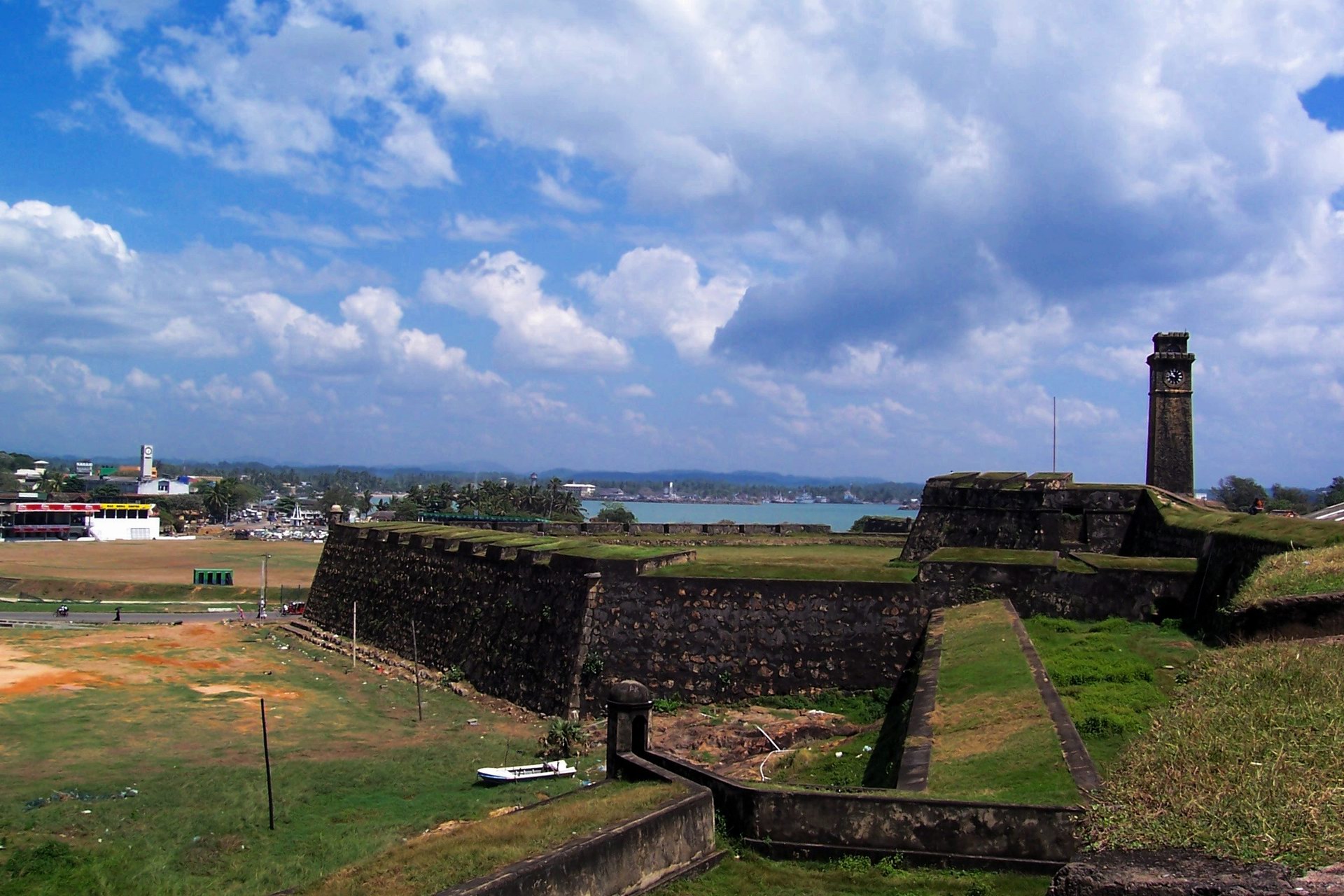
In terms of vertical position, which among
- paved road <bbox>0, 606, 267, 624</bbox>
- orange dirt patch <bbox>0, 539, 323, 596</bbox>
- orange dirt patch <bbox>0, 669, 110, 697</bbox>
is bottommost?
orange dirt patch <bbox>0, 539, 323, 596</bbox>

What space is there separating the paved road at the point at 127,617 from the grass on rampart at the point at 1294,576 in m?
32.9

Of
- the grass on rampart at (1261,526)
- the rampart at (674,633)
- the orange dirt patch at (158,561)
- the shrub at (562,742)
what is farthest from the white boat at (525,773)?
the orange dirt patch at (158,561)

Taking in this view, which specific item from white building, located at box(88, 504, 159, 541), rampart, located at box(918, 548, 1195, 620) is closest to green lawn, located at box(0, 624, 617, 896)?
rampart, located at box(918, 548, 1195, 620)

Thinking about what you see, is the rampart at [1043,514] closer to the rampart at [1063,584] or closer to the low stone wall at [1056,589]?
the rampart at [1063,584]

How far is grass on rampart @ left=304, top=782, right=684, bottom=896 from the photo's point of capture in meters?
5.69

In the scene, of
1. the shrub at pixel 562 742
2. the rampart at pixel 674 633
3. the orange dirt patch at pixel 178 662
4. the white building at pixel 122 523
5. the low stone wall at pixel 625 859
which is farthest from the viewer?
the white building at pixel 122 523

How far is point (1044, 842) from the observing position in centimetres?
610

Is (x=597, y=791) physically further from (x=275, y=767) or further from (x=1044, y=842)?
(x=275, y=767)

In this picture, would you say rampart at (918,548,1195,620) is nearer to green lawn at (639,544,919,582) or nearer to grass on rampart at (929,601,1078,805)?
green lawn at (639,544,919,582)

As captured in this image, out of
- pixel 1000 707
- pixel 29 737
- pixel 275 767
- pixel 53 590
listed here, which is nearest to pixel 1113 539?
pixel 1000 707

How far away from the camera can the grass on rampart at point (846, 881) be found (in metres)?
5.97

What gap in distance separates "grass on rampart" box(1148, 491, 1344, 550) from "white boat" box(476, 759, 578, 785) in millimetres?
10115

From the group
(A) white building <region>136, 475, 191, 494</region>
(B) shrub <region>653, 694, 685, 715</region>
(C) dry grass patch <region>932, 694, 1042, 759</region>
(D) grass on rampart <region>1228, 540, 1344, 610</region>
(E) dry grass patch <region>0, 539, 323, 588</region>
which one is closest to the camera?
(C) dry grass patch <region>932, 694, 1042, 759</region>

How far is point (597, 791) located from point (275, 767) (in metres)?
8.92
